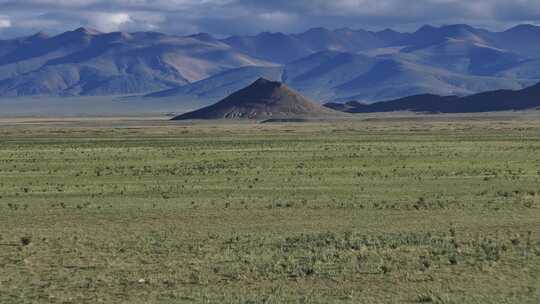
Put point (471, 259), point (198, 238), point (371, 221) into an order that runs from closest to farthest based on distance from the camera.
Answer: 1. point (471, 259)
2. point (198, 238)
3. point (371, 221)

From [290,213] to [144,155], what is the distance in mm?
38341

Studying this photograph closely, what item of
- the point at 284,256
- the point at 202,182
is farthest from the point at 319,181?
the point at 284,256

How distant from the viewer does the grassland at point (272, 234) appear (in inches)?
797

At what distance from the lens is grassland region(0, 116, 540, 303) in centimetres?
2023

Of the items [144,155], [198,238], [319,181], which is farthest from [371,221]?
[144,155]

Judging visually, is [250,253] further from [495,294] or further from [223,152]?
[223,152]

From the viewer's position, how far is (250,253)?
2428 cm

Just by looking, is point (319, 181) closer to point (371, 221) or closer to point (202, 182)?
point (202, 182)

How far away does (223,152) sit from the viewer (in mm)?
74188

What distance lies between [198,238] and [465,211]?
10.6 meters

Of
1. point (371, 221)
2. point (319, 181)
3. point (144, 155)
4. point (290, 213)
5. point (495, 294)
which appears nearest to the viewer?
point (495, 294)

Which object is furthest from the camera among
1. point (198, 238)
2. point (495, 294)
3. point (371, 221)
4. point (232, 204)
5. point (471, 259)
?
point (232, 204)

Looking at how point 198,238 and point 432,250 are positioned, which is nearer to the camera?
point 432,250

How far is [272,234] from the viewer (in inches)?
1096
